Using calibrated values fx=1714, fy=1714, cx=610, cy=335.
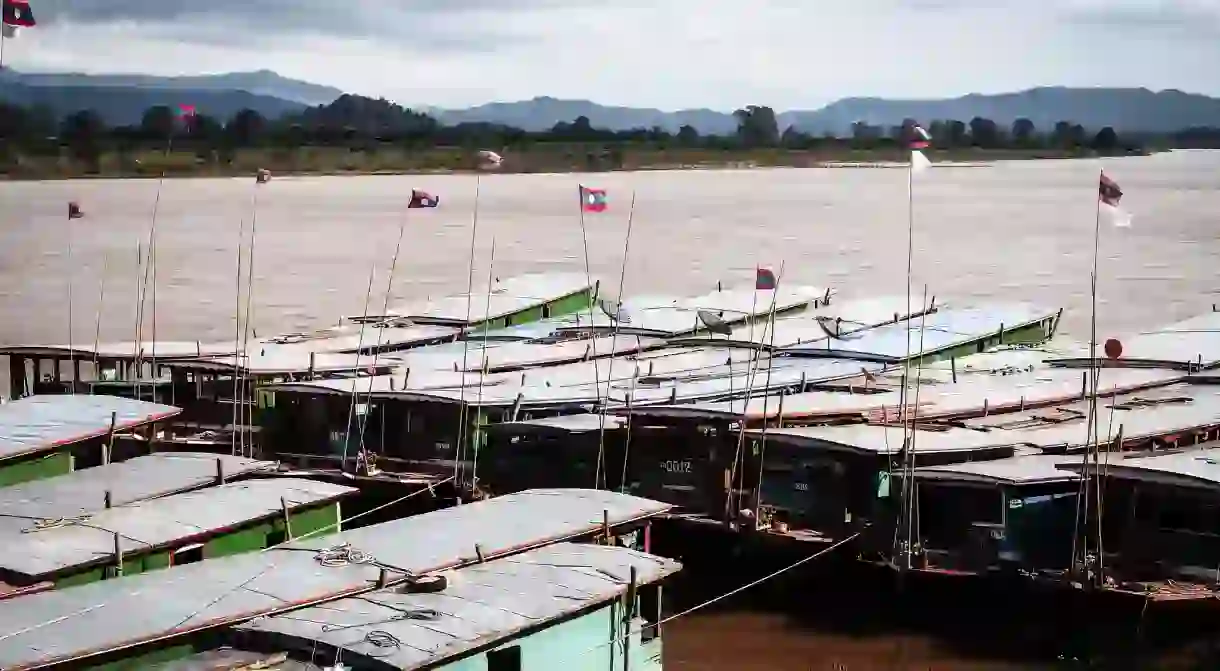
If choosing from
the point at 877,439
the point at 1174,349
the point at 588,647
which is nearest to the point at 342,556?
the point at 588,647

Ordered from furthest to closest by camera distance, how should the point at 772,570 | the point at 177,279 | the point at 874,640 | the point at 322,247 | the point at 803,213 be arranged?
the point at 803,213, the point at 322,247, the point at 177,279, the point at 772,570, the point at 874,640

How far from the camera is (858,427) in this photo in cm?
1509

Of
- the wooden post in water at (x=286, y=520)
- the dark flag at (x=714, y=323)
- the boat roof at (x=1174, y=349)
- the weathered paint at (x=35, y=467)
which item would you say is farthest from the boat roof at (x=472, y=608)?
the dark flag at (x=714, y=323)

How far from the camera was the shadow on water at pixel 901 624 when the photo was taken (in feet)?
41.9

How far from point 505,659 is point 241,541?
342 centimetres

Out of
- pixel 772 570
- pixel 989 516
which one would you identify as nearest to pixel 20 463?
pixel 772 570

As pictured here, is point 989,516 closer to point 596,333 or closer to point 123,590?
point 123,590

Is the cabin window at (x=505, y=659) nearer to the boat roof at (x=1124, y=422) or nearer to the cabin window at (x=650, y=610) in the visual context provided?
the cabin window at (x=650, y=610)

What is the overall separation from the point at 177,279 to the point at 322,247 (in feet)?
36.8

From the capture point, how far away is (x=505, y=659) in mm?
9258

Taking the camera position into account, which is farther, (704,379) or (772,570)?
(704,379)

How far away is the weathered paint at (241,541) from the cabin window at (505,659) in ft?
10.0

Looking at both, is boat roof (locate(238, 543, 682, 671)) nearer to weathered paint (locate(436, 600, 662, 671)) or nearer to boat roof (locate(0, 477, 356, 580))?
weathered paint (locate(436, 600, 662, 671))

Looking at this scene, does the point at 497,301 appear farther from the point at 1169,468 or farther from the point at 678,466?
the point at 1169,468
